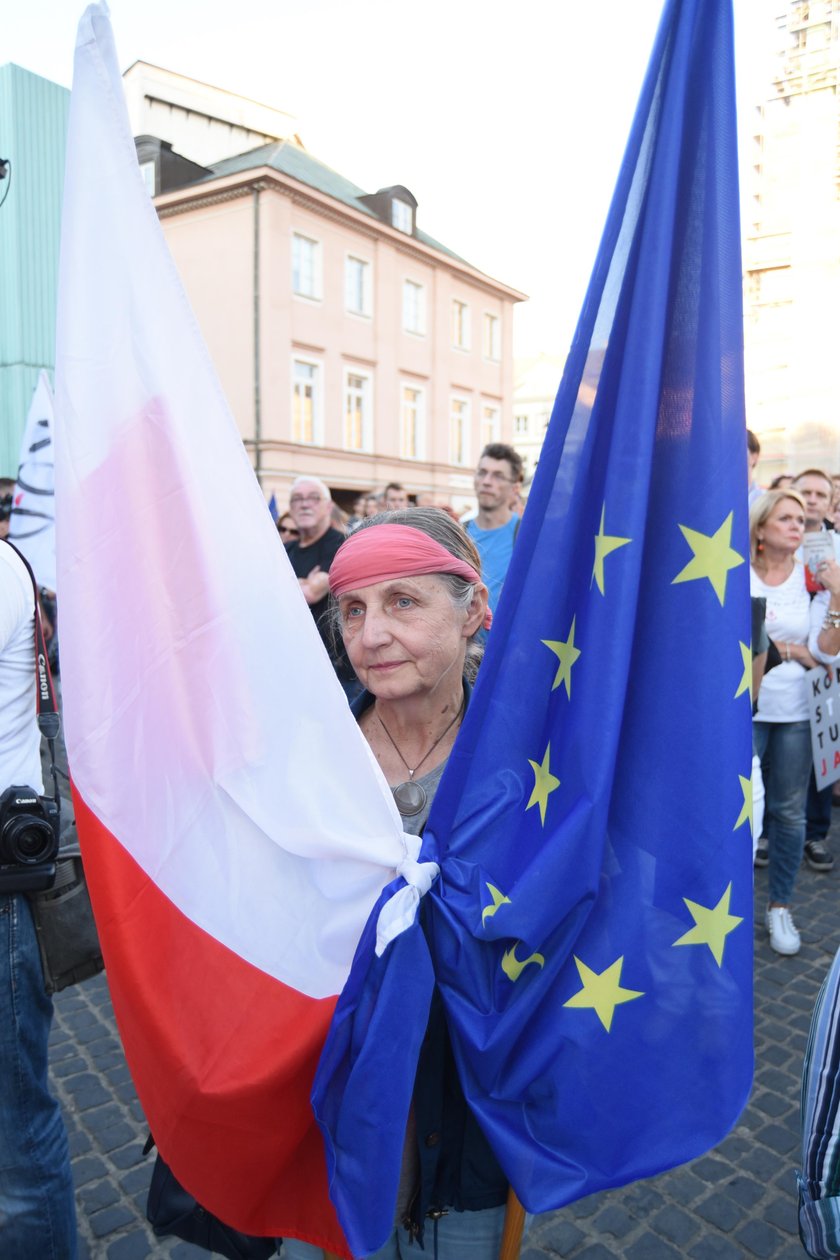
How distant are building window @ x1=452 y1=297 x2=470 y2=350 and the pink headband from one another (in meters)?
28.9

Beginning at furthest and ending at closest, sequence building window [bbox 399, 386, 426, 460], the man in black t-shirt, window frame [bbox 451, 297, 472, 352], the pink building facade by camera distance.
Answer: window frame [bbox 451, 297, 472, 352]
building window [bbox 399, 386, 426, 460]
the pink building facade
the man in black t-shirt

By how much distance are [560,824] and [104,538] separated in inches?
34.9

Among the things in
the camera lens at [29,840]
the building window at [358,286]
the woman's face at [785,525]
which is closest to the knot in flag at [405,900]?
the camera lens at [29,840]

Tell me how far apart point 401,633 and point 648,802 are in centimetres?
55

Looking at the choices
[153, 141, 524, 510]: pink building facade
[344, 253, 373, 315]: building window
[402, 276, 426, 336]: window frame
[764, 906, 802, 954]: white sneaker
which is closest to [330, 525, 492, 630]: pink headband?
[764, 906, 802, 954]: white sneaker

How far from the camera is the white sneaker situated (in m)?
4.18

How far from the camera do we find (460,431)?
1170 inches

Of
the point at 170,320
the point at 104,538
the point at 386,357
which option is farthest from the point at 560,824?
the point at 386,357

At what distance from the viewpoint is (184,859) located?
4.77 feet

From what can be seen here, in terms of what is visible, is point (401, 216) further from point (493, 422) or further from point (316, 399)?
point (316, 399)

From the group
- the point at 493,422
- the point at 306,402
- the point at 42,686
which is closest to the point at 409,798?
the point at 42,686

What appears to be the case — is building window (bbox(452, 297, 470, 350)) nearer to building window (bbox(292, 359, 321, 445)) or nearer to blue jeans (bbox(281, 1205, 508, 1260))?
building window (bbox(292, 359, 321, 445))

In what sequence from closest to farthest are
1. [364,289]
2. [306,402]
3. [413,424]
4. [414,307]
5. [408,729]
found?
[408,729], [306,402], [364,289], [414,307], [413,424]

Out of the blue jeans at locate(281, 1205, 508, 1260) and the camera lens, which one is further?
the camera lens
